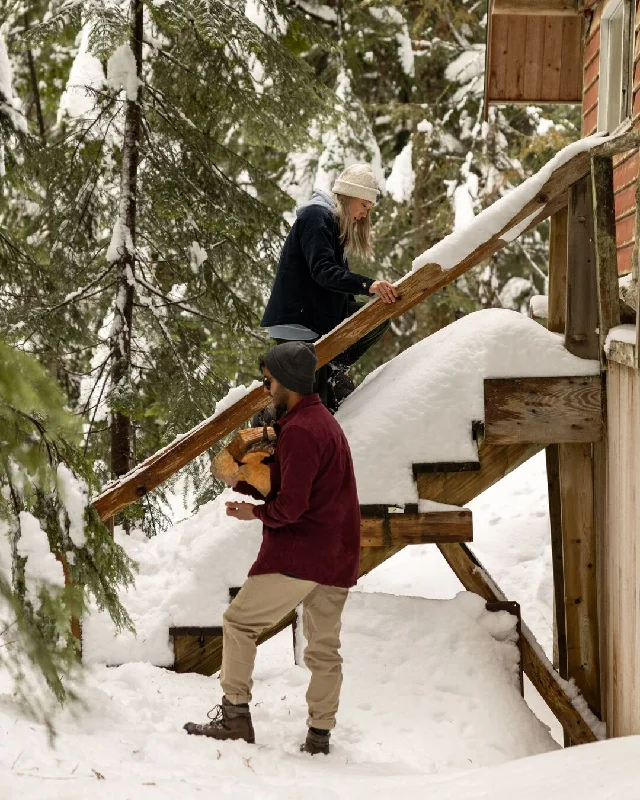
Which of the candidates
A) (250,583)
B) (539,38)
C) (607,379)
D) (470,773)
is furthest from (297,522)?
(539,38)

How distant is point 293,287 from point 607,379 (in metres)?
1.97

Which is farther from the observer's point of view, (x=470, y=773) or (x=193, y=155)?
(x=193, y=155)

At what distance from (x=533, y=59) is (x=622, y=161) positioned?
2910 millimetres

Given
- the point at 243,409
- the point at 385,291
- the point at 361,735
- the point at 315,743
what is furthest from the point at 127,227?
the point at 315,743

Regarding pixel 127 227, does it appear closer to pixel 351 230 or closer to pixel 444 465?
pixel 351 230

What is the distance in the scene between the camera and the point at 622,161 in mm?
6992

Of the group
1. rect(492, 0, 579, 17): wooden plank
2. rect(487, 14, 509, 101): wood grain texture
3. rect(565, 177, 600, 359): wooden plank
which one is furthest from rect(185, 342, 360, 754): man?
rect(487, 14, 509, 101): wood grain texture

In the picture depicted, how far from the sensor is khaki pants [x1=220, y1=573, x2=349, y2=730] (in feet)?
12.9

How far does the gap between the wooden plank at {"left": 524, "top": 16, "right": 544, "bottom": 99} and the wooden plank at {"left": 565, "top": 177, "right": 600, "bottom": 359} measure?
4404 mm

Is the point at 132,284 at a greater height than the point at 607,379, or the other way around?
the point at 132,284

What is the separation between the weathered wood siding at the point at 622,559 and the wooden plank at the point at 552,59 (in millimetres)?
5092

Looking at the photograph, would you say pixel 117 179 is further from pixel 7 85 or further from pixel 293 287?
pixel 293 287

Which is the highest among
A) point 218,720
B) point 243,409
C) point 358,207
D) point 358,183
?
point 358,183

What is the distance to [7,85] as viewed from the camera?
714 cm
